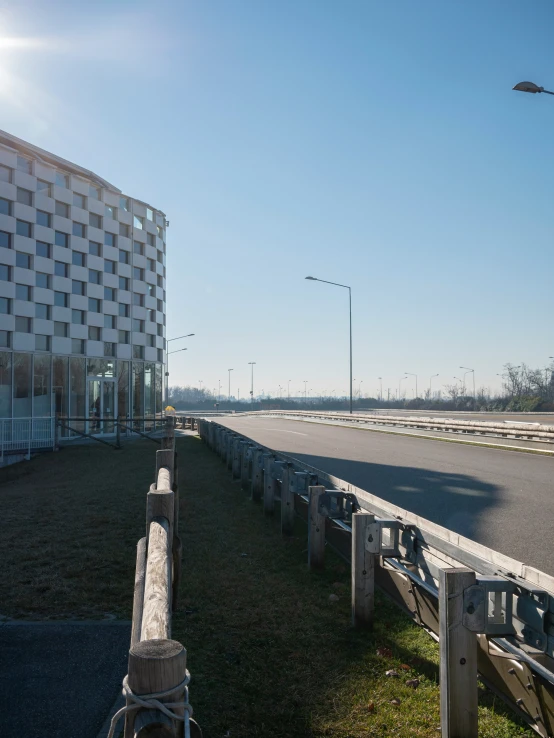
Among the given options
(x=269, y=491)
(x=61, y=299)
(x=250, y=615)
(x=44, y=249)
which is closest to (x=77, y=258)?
(x=44, y=249)

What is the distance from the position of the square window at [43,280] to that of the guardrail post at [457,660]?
105ft

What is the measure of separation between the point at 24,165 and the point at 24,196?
5.00 ft

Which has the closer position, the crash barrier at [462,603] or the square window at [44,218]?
the crash barrier at [462,603]

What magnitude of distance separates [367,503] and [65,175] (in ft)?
105

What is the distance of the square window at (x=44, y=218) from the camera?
32375mm

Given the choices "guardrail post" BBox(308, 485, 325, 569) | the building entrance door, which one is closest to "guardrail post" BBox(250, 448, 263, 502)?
"guardrail post" BBox(308, 485, 325, 569)

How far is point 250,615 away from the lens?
21.0ft

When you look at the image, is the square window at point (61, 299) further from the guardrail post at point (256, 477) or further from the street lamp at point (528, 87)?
the street lamp at point (528, 87)

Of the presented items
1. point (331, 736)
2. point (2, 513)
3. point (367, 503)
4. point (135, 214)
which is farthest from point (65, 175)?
point (331, 736)

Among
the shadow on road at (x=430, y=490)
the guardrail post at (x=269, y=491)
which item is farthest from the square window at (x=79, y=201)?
the guardrail post at (x=269, y=491)

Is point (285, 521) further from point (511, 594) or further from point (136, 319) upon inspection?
point (136, 319)

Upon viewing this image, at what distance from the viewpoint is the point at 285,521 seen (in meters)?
9.17

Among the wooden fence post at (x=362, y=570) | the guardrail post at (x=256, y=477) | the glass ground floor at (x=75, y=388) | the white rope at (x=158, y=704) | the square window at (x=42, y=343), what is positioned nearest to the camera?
the white rope at (x=158, y=704)

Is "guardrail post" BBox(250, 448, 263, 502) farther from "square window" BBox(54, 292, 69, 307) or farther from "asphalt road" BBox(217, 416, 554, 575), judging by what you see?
"square window" BBox(54, 292, 69, 307)
